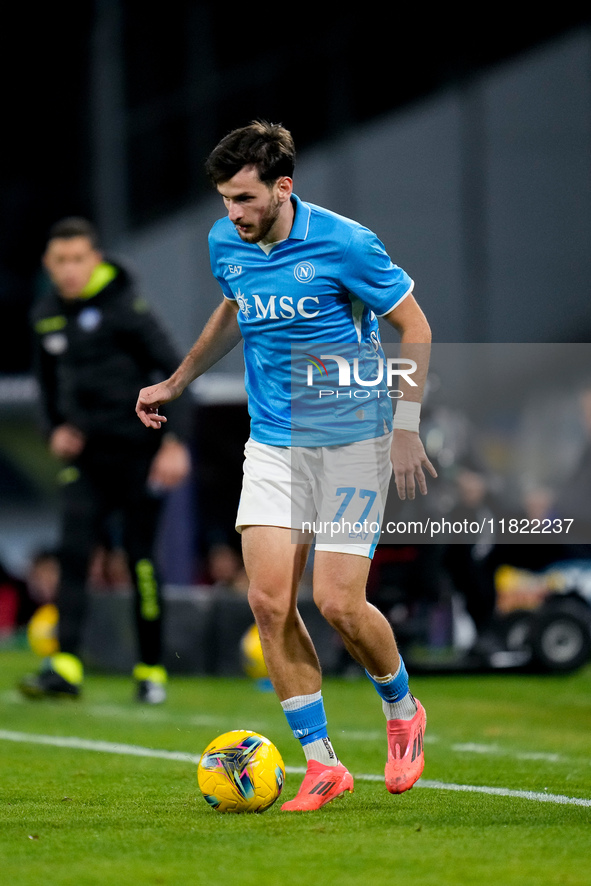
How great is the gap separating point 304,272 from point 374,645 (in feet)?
3.96

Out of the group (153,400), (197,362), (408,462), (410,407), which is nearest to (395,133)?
(197,362)

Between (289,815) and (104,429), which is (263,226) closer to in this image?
(289,815)

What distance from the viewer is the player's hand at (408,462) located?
14.5 feet

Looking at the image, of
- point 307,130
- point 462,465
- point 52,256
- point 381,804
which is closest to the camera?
point 381,804

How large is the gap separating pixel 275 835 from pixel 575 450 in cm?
1523

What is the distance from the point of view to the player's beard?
448 cm

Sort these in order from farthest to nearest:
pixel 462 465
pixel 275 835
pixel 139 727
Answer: pixel 462 465
pixel 139 727
pixel 275 835

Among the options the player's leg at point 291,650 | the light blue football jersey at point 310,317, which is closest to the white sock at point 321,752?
the player's leg at point 291,650

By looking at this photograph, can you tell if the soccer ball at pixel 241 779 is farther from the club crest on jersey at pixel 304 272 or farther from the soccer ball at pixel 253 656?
the soccer ball at pixel 253 656

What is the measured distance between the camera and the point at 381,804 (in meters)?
4.52

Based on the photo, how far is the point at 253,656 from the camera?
938 centimetres

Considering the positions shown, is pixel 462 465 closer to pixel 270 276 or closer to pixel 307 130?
pixel 270 276

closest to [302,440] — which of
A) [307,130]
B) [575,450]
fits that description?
[575,450]

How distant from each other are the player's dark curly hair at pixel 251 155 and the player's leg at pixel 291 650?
1.11 meters
